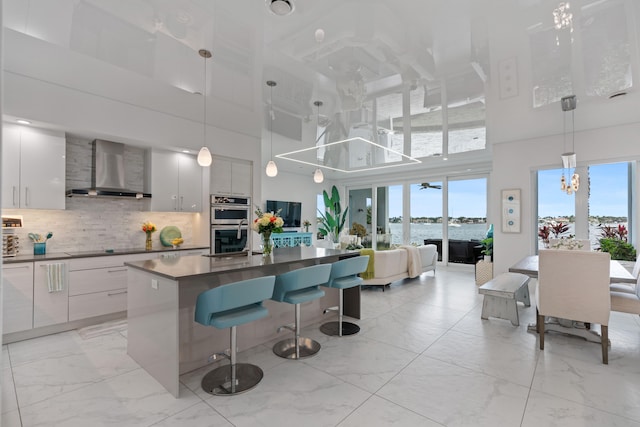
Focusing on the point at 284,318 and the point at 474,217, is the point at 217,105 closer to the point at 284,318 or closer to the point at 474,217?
the point at 284,318

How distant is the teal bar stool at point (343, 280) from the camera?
362 centimetres

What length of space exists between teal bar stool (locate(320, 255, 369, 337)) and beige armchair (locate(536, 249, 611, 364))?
6.32 feet

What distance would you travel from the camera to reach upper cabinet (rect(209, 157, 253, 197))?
214 inches

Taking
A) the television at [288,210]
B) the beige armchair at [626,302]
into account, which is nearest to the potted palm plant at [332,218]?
the television at [288,210]

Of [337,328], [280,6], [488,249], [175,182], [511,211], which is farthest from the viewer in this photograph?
[488,249]

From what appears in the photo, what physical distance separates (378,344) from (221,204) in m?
3.44

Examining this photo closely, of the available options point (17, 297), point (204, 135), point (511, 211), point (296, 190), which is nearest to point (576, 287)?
point (511, 211)

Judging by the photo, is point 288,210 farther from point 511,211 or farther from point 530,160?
point 530,160

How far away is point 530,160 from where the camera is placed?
5.86m

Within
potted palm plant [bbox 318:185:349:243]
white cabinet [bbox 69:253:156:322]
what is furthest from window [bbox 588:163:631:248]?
white cabinet [bbox 69:253:156:322]

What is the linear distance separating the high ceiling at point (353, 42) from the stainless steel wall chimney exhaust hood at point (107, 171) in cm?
140

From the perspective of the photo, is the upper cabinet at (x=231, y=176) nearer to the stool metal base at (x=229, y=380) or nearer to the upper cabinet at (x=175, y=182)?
the upper cabinet at (x=175, y=182)

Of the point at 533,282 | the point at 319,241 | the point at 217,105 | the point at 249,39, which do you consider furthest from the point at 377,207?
the point at 249,39

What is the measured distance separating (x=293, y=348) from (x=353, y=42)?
307 cm
